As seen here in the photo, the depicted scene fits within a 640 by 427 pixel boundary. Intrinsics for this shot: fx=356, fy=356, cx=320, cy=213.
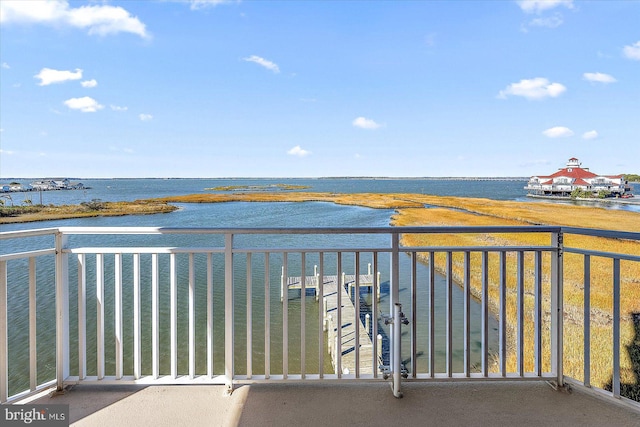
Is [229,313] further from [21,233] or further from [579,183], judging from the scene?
[579,183]

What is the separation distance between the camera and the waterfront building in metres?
36.8

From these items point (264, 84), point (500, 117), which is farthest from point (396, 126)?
point (264, 84)

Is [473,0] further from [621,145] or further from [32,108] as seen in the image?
[32,108]

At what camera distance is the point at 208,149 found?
44.5 m

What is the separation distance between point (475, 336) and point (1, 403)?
8.25 metres

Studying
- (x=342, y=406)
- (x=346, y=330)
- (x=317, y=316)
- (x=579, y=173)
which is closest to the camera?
(x=342, y=406)

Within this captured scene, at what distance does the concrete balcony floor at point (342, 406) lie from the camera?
1.75 meters

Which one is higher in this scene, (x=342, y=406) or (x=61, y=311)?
(x=61, y=311)

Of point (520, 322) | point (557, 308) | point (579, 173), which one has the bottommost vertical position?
point (520, 322)

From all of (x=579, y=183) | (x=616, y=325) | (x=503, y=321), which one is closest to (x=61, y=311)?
(x=503, y=321)

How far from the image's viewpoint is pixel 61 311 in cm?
203

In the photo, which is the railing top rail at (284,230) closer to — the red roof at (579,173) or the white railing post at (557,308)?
the white railing post at (557,308)

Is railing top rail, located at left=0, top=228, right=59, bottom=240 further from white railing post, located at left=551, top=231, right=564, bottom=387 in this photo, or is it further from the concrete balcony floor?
white railing post, located at left=551, top=231, right=564, bottom=387

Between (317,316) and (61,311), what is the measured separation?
8045mm
